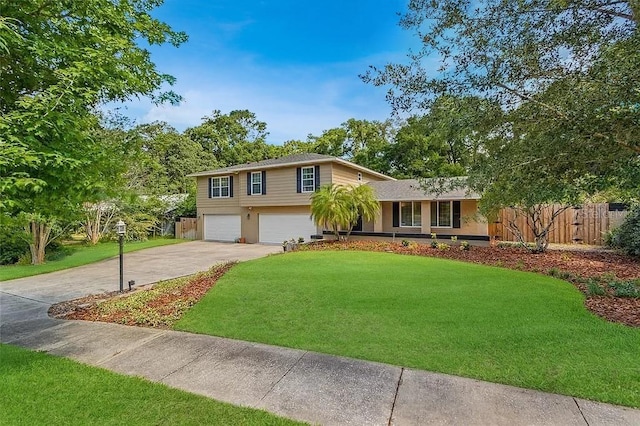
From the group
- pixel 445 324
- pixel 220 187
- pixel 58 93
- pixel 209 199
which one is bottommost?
pixel 445 324

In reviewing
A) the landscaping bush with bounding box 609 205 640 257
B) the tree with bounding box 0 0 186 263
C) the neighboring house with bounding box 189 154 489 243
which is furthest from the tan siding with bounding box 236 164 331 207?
the tree with bounding box 0 0 186 263

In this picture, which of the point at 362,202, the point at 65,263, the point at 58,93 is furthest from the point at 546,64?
the point at 65,263

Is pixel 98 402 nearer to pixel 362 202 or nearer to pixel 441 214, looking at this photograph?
pixel 362 202

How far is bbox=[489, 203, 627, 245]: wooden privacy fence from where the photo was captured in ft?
49.3

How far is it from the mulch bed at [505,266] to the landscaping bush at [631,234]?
15.2 inches

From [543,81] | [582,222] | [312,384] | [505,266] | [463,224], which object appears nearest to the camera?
[312,384]

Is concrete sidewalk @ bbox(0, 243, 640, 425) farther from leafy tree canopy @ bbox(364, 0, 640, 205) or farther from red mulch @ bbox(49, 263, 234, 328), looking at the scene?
leafy tree canopy @ bbox(364, 0, 640, 205)

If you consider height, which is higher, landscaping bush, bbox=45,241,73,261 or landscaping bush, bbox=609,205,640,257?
landscaping bush, bbox=609,205,640,257

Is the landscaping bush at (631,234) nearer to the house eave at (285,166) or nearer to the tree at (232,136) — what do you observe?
the house eave at (285,166)

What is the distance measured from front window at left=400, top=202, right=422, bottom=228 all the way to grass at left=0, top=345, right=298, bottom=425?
53.9 ft

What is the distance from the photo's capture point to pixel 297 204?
1905cm

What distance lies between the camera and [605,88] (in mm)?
4035

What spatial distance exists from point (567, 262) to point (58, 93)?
42.9ft

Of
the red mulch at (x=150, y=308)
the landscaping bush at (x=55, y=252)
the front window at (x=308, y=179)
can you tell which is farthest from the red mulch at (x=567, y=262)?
the landscaping bush at (x=55, y=252)
